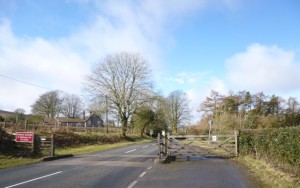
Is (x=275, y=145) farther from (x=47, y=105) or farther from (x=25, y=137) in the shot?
(x=47, y=105)

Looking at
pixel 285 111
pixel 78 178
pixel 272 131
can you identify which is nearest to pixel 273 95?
pixel 285 111

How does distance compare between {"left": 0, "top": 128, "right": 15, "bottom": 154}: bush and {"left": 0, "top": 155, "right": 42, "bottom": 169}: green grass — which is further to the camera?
{"left": 0, "top": 128, "right": 15, "bottom": 154}: bush

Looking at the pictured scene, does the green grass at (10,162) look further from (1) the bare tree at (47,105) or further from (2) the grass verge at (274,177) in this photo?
(1) the bare tree at (47,105)

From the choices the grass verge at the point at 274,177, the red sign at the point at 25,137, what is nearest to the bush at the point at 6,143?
the red sign at the point at 25,137

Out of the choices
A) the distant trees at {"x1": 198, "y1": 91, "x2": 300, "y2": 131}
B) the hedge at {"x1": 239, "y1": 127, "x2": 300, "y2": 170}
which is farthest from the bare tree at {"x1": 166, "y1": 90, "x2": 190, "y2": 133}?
the hedge at {"x1": 239, "y1": 127, "x2": 300, "y2": 170}

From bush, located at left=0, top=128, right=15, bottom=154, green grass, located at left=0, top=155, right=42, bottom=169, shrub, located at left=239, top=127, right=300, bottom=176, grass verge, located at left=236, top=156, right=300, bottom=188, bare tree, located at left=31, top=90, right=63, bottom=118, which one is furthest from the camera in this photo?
bare tree, located at left=31, top=90, right=63, bottom=118

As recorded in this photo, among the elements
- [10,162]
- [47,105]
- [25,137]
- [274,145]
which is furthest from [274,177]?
[47,105]

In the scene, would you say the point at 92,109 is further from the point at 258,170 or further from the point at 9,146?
the point at 258,170

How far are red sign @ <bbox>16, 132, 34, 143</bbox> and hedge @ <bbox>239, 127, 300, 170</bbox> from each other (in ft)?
47.8

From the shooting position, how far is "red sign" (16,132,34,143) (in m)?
23.8

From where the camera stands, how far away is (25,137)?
939 inches

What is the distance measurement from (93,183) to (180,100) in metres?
86.6

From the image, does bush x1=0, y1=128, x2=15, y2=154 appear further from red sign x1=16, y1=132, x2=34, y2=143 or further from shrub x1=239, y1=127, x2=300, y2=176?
shrub x1=239, y1=127, x2=300, y2=176

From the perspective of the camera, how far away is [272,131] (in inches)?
699
